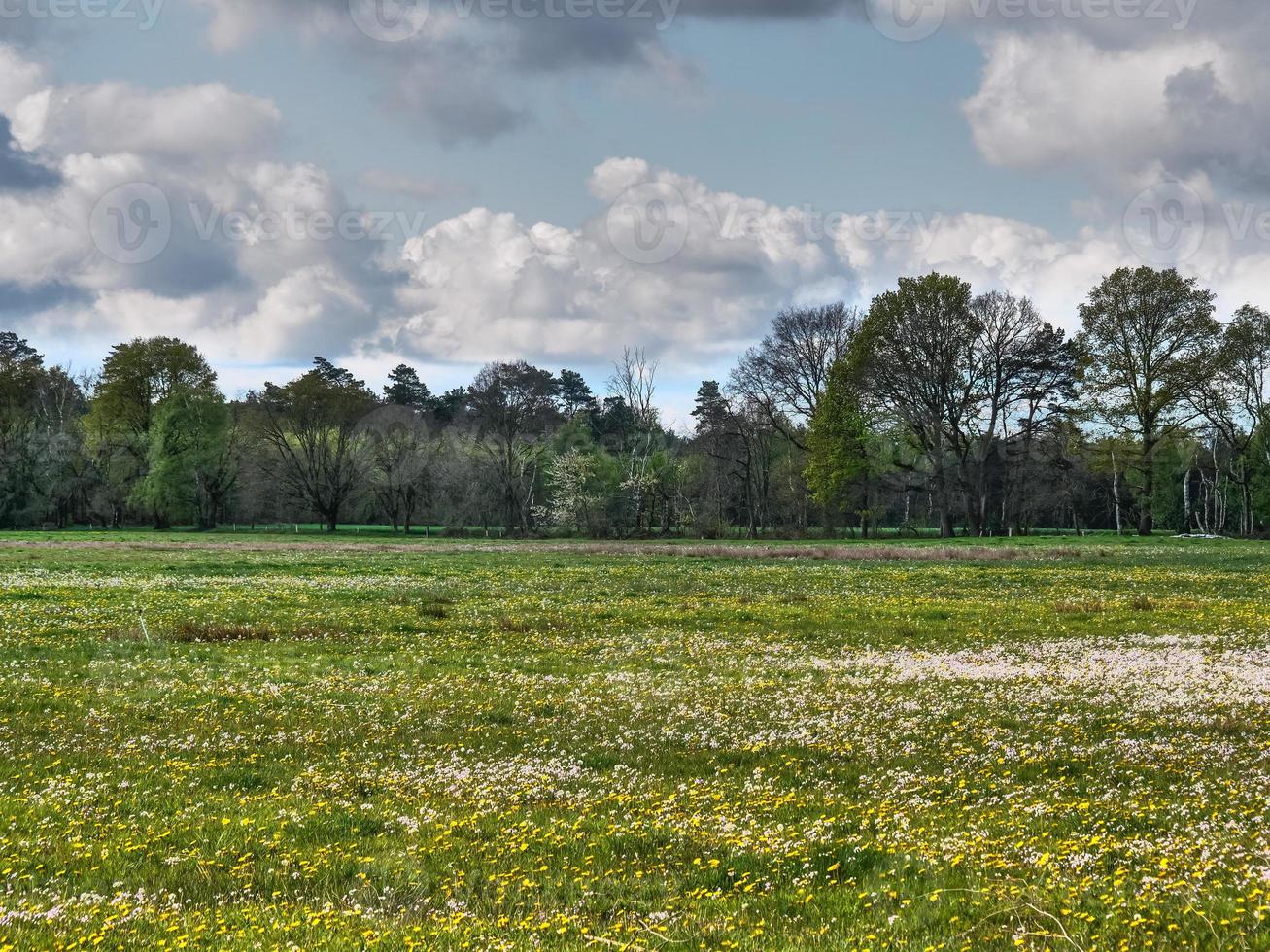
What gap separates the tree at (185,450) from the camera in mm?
96750

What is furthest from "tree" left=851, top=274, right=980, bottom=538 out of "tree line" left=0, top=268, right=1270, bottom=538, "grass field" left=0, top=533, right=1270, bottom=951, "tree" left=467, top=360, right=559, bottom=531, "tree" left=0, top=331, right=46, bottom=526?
"tree" left=0, top=331, right=46, bottom=526

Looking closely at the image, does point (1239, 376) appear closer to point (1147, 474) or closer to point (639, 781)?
point (1147, 474)

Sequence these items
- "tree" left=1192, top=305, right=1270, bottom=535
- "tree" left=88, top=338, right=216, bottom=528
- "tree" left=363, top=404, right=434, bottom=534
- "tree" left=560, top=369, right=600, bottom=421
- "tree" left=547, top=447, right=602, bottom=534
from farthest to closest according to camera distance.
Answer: "tree" left=560, top=369, right=600, bottom=421
"tree" left=363, top=404, right=434, bottom=534
"tree" left=88, top=338, right=216, bottom=528
"tree" left=547, top=447, right=602, bottom=534
"tree" left=1192, top=305, right=1270, bottom=535

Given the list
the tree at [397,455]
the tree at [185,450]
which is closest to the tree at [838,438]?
the tree at [397,455]

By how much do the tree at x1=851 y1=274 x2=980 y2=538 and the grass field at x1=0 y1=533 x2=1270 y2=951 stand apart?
4724 cm

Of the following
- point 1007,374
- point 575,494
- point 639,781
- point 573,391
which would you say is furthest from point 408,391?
point 639,781

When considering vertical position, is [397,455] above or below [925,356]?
below

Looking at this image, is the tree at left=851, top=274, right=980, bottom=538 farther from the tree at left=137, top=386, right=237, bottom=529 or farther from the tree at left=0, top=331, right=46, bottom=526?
the tree at left=0, top=331, right=46, bottom=526

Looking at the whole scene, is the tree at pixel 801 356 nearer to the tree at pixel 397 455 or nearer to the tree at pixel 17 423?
the tree at pixel 397 455

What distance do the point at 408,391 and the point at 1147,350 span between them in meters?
106

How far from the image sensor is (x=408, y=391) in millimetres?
144250

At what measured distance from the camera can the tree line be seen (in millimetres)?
71000

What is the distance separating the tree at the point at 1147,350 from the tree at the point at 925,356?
9787mm

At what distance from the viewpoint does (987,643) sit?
69.8 feet
